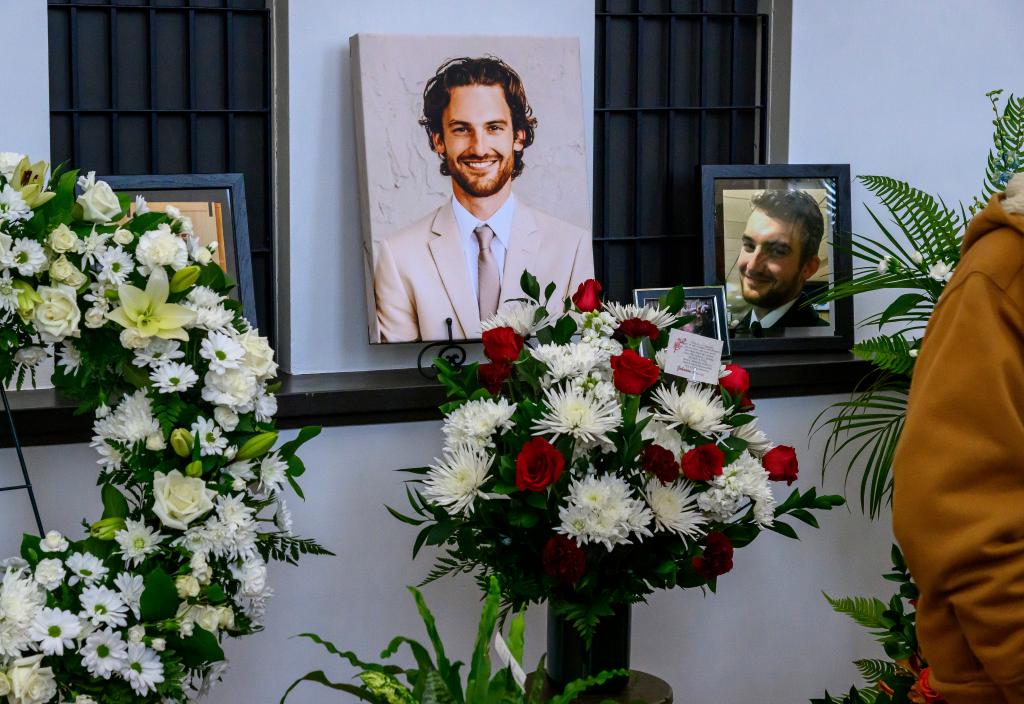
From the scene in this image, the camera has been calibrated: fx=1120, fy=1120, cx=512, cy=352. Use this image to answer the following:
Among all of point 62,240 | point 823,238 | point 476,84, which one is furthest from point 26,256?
point 823,238

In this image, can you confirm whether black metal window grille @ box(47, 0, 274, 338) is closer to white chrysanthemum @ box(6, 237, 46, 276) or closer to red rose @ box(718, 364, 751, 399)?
white chrysanthemum @ box(6, 237, 46, 276)

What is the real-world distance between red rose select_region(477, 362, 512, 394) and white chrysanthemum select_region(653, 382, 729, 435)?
0.27 metres

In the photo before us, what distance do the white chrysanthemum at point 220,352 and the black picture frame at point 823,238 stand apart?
146 centimetres

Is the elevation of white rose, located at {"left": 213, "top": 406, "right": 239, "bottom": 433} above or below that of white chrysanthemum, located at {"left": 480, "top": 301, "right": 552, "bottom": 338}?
below

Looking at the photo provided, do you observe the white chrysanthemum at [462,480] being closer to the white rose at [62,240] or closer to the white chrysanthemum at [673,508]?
the white chrysanthemum at [673,508]

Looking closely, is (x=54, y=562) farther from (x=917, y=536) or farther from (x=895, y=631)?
(x=895, y=631)

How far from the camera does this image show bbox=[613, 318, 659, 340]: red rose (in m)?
2.04

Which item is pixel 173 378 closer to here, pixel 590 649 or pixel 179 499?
pixel 179 499

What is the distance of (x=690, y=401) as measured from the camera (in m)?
1.91

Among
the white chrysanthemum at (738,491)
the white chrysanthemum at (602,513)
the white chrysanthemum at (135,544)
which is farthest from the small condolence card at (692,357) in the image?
the white chrysanthemum at (135,544)

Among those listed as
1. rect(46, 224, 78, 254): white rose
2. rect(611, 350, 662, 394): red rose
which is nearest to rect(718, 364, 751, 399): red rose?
rect(611, 350, 662, 394): red rose

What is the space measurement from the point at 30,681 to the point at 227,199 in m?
1.20

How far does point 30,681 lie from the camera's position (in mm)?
1543

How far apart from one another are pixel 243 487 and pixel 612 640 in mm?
720
